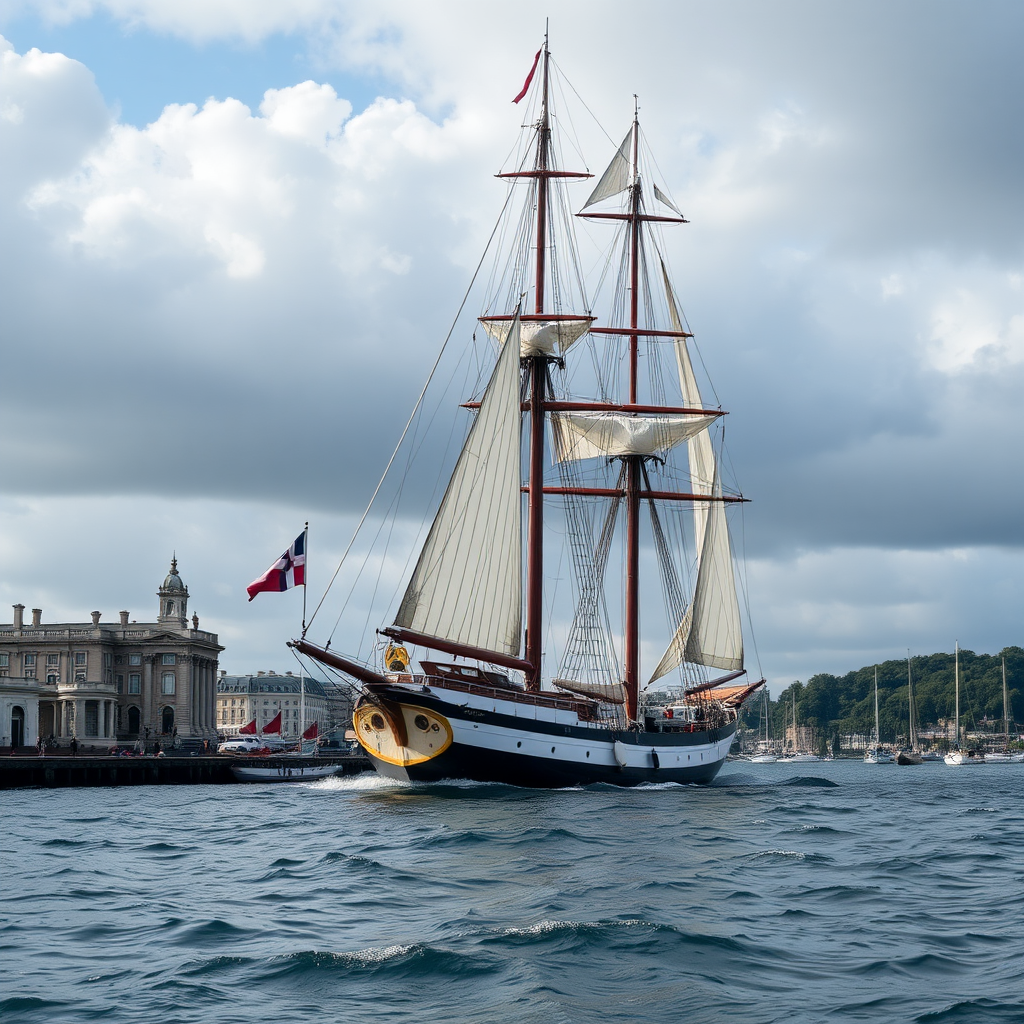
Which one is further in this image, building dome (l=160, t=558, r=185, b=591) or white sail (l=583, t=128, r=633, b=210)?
building dome (l=160, t=558, r=185, b=591)

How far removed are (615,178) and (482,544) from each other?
3128cm

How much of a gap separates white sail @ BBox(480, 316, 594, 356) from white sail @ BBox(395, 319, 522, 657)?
770cm

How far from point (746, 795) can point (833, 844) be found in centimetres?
2448

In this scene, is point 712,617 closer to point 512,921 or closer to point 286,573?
point 286,573

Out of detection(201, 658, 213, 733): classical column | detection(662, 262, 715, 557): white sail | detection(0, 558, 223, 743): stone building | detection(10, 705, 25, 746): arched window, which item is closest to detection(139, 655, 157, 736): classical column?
detection(0, 558, 223, 743): stone building

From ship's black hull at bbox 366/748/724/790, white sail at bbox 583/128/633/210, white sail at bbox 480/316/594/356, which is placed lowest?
ship's black hull at bbox 366/748/724/790

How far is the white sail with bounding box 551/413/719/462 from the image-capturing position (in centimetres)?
7150

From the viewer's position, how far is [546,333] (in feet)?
206

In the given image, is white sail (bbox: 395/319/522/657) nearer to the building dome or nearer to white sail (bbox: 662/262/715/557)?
white sail (bbox: 662/262/715/557)

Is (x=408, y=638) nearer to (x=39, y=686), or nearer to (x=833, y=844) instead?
(x=833, y=844)

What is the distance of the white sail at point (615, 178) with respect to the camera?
7462cm

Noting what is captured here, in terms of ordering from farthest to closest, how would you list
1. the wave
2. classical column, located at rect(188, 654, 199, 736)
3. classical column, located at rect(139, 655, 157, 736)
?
classical column, located at rect(188, 654, 199, 736)
classical column, located at rect(139, 655, 157, 736)
the wave

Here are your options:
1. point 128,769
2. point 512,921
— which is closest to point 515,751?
point 512,921

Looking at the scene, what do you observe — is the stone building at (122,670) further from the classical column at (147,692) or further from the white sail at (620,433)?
the white sail at (620,433)
